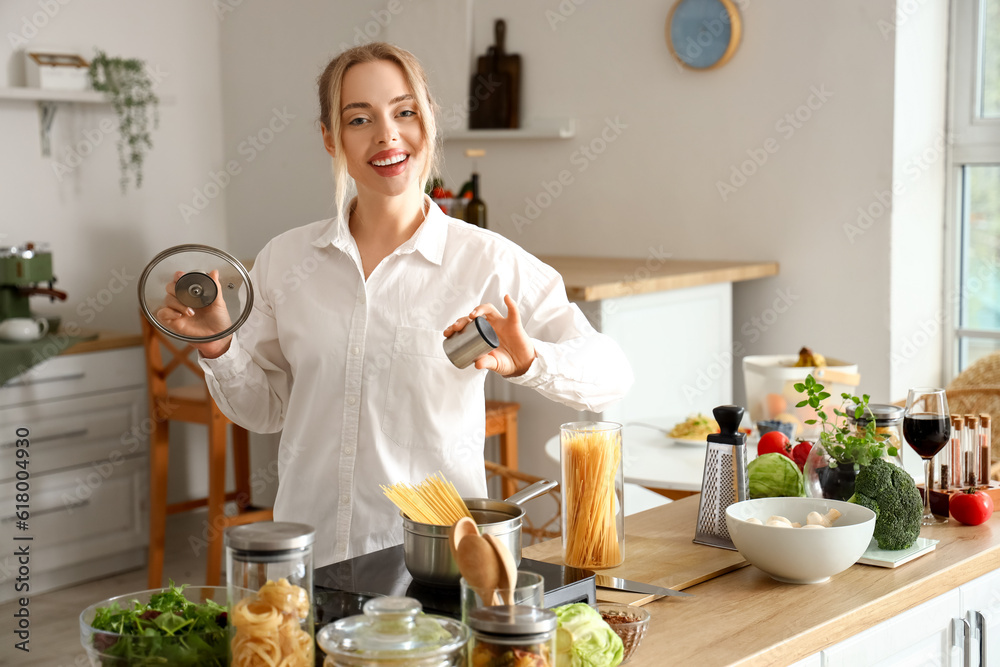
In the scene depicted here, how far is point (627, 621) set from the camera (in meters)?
1.16

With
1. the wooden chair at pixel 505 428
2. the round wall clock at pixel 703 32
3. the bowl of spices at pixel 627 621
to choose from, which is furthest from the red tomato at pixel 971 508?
the round wall clock at pixel 703 32

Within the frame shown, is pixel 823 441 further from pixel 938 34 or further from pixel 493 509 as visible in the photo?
pixel 938 34

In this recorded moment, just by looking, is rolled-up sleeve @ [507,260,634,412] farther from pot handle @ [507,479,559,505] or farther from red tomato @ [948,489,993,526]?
red tomato @ [948,489,993,526]

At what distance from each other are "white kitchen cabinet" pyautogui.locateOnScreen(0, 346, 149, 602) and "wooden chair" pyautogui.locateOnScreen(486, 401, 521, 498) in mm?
1551

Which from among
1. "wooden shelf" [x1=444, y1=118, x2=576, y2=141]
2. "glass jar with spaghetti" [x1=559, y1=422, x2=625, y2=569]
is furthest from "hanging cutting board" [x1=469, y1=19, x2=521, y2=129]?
"glass jar with spaghetti" [x1=559, y1=422, x2=625, y2=569]

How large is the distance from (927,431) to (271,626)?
108 cm

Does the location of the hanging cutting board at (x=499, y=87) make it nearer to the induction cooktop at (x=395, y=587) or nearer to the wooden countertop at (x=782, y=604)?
the wooden countertop at (x=782, y=604)

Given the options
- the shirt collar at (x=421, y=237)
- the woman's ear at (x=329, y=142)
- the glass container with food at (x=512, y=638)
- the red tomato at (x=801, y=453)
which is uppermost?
the woman's ear at (x=329, y=142)

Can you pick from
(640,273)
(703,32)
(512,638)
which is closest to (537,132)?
(703,32)

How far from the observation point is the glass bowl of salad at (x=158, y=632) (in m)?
0.99

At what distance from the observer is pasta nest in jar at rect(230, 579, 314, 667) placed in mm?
945

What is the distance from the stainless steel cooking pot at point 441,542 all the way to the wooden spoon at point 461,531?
20 mm

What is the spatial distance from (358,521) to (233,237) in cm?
333

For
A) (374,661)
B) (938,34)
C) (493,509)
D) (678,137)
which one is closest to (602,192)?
(678,137)
